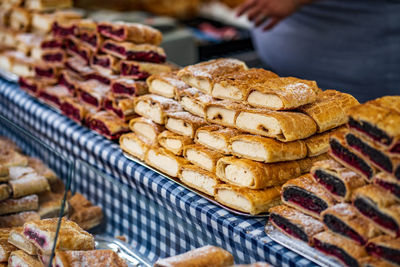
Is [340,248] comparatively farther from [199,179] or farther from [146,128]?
[146,128]

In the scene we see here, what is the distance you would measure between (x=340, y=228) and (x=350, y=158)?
307mm

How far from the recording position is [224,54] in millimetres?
7102

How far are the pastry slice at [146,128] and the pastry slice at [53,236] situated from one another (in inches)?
33.2

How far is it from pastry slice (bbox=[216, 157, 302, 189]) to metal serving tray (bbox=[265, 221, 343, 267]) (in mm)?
231

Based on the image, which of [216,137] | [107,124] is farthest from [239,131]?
[107,124]

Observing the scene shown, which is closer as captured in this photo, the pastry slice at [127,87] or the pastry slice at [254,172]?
the pastry slice at [254,172]

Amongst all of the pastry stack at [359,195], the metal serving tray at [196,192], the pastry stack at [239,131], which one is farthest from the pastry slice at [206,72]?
the pastry stack at [359,195]

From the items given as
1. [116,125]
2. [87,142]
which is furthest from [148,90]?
[87,142]

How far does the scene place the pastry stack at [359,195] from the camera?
1.90 metres

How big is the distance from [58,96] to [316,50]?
2709 millimetres

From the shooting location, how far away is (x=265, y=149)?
242 cm

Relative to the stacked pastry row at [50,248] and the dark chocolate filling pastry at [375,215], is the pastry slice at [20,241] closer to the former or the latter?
the stacked pastry row at [50,248]

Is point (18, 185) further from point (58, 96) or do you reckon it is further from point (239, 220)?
point (239, 220)

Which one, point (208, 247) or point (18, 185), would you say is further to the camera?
point (18, 185)
